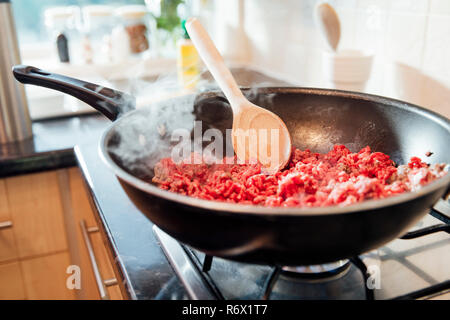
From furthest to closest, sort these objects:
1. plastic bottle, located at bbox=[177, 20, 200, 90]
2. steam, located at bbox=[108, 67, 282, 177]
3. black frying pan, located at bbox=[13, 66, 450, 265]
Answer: plastic bottle, located at bbox=[177, 20, 200, 90]
steam, located at bbox=[108, 67, 282, 177]
black frying pan, located at bbox=[13, 66, 450, 265]

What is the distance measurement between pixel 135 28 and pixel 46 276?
1.30 m

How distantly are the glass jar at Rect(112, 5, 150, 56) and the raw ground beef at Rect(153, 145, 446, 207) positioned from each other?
1356 mm

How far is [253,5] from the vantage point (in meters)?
1.91

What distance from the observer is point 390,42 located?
1.15 metres

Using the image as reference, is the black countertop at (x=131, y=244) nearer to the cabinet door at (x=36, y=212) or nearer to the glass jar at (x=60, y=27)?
the cabinet door at (x=36, y=212)

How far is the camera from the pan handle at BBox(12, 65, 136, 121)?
812 mm

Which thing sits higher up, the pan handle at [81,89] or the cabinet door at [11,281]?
the pan handle at [81,89]

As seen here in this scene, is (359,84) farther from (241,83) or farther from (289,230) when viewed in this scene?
(289,230)

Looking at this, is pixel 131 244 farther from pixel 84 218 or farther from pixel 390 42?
pixel 390 42

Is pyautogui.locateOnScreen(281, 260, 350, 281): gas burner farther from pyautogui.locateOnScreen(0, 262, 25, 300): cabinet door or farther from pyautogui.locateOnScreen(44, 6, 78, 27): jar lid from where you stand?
pyautogui.locateOnScreen(44, 6, 78, 27): jar lid

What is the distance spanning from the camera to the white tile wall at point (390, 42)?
100cm

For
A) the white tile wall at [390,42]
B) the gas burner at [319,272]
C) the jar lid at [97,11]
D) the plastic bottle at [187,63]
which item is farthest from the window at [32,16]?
the gas burner at [319,272]

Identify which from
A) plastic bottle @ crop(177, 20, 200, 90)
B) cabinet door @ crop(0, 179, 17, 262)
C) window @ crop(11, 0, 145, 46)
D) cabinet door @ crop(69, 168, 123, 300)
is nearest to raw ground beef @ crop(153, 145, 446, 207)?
cabinet door @ crop(69, 168, 123, 300)

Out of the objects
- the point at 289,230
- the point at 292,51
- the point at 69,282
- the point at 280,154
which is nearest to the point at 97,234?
the point at 69,282
